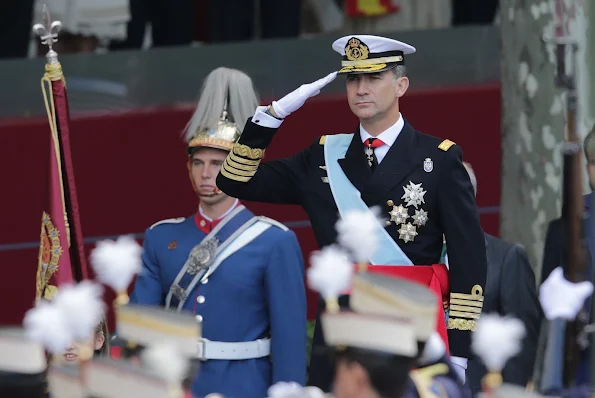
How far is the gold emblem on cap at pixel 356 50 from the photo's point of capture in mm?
5895

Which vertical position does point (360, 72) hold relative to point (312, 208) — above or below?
above

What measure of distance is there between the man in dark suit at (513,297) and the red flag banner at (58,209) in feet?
4.69

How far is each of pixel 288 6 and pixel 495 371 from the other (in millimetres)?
5710

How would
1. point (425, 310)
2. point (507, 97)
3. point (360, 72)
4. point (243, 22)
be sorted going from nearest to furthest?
point (425, 310) < point (360, 72) < point (507, 97) < point (243, 22)

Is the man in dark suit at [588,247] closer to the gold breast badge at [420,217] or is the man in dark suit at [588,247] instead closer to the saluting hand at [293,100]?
the gold breast badge at [420,217]

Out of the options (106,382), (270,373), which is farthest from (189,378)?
(270,373)

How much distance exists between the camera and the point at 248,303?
6.42 meters

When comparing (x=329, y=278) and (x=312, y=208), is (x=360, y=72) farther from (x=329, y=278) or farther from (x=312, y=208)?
(x=329, y=278)

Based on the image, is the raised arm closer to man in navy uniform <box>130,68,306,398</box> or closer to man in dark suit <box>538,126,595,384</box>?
man in navy uniform <box>130,68,306,398</box>

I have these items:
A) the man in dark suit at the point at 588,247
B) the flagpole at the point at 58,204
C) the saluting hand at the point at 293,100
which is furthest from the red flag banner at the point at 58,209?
the man in dark suit at the point at 588,247

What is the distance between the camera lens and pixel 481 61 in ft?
30.5

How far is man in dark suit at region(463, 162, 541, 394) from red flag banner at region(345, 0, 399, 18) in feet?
10.7

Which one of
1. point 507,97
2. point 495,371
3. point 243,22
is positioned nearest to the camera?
point 495,371

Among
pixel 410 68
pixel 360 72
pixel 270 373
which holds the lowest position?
pixel 270 373
